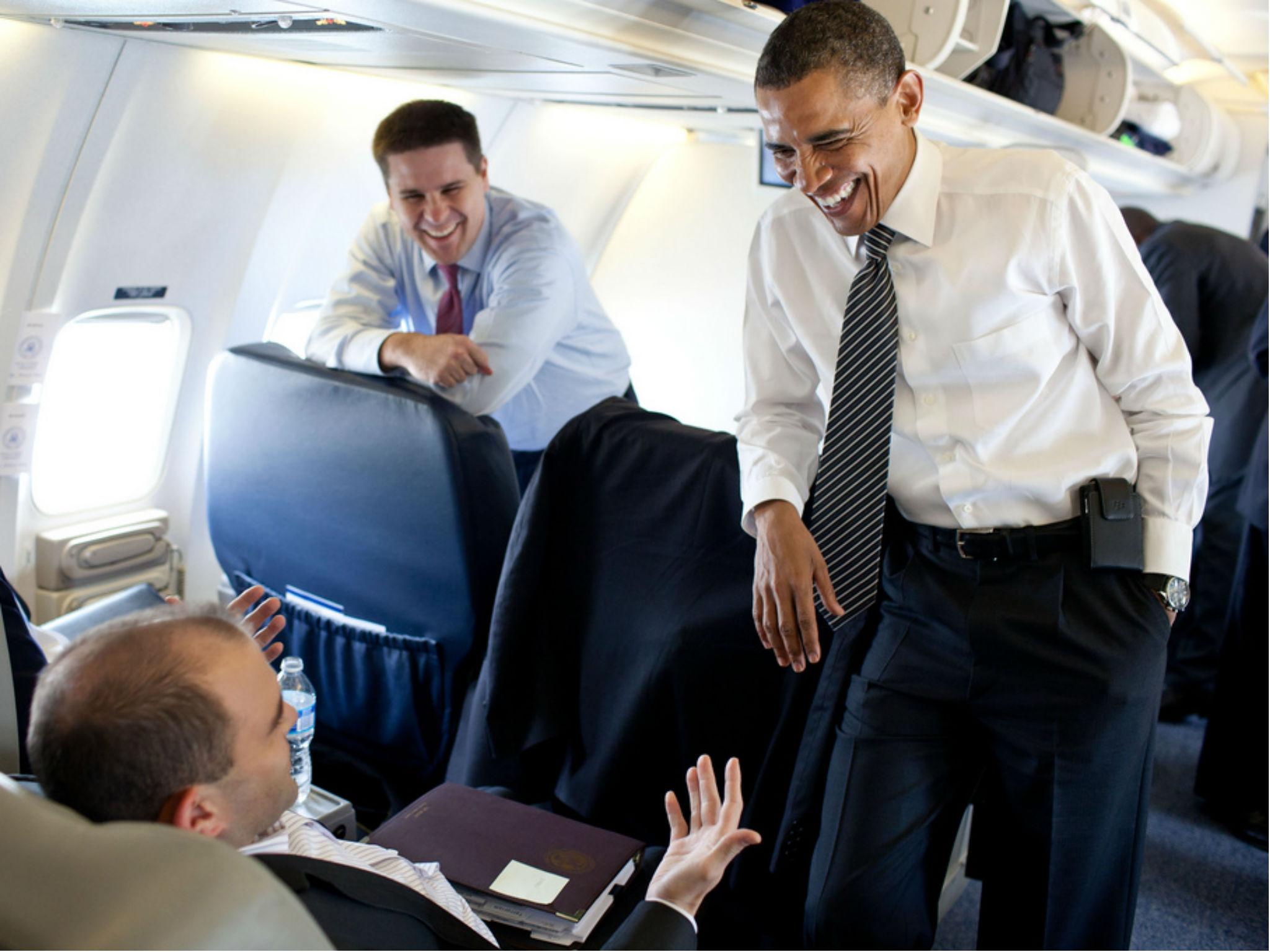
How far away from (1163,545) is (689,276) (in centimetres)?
473

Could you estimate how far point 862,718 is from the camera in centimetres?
203

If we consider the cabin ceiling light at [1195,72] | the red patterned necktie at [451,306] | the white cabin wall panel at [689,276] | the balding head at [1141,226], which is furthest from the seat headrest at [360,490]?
the cabin ceiling light at [1195,72]

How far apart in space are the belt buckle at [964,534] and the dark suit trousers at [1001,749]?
20 millimetres

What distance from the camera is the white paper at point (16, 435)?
3.29 m

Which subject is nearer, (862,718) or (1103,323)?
(1103,323)

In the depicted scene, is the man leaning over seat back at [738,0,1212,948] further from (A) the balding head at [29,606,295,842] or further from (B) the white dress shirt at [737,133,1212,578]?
(A) the balding head at [29,606,295,842]

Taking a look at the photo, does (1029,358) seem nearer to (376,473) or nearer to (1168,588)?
(1168,588)

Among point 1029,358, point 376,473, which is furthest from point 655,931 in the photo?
point 376,473

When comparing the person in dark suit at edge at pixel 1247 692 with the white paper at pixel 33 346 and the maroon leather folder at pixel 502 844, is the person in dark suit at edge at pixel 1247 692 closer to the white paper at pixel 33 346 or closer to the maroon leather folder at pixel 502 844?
the maroon leather folder at pixel 502 844

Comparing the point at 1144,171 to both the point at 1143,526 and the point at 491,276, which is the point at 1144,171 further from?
the point at 1143,526

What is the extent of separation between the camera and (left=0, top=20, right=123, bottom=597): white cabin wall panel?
283cm

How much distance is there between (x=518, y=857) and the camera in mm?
1870

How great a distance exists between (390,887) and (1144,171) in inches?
224

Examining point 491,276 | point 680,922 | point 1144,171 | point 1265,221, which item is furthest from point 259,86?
point 1265,221
